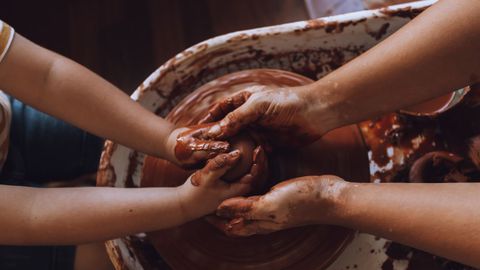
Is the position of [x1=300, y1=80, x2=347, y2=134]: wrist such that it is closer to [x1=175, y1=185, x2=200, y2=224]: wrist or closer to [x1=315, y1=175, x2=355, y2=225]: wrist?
[x1=315, y1=175, x2=355, y2=225]: wrist

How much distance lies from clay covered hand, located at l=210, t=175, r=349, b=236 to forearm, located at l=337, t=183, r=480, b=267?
2 cm

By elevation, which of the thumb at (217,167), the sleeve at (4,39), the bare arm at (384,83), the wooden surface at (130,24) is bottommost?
the thumb at (217,167)

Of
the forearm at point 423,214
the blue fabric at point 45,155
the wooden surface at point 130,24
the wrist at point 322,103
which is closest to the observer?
the forearm at point 423,214

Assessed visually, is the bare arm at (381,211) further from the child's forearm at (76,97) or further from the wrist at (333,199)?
Result: the child's forearm at (76,97)

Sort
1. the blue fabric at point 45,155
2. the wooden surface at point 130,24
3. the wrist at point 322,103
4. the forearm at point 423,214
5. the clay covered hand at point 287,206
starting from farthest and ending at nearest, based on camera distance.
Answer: the wooden surface at point 130,24, the blue fabric at point 45,155, the wrist at point 322,103, the clay covered hand at point 287,206, the forearm at point 423,214

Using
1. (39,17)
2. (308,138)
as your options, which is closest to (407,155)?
(308,138)

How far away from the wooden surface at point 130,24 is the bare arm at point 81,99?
0.74 metres

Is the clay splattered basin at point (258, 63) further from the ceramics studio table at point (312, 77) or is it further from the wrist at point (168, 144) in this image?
the wrist at point (168, 144)

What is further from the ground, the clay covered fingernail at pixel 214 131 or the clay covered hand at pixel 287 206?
the clay covered fingernail at pixel 214 131

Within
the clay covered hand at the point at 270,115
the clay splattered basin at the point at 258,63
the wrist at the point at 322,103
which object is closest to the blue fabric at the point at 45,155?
the clay splattered basin at the point at 258,63

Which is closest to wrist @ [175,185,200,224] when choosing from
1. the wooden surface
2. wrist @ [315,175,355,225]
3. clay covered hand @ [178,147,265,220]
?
clay covered hand @ [178,147,265,220]

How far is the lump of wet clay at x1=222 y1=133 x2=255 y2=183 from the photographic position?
769 millimetres

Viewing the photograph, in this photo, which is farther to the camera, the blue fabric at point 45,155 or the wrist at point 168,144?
the blue fabric at point 45,155

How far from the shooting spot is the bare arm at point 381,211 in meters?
0.64
